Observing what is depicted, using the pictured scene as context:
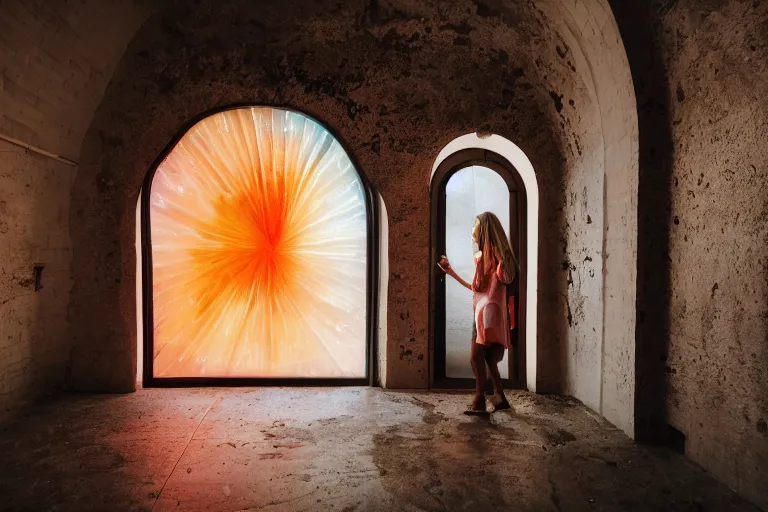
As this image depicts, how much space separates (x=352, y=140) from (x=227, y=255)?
67.1 inches

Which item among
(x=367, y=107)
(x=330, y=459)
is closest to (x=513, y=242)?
(x=367, y=107)

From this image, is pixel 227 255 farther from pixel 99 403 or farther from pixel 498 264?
pixel 498 264

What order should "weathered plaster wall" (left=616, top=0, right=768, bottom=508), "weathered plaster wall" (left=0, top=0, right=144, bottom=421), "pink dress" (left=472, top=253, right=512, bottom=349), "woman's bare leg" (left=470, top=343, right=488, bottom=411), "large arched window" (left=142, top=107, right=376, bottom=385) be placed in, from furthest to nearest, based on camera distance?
"large arched window" (left=142, top=107, right=376, bottom=385)
"woman's bare leg" (left=470, top=343, right=488, bottom=411)
"pink dress" (left=472, top=253, right=512, bottom=349)
"weathered plaster wall" (left=0, top=0, right=144, bottom=421)
"weathered plaster wall" (left=616, top=0, right=768, bottom=508)

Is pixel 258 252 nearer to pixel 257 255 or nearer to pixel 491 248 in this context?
pixel 257 255

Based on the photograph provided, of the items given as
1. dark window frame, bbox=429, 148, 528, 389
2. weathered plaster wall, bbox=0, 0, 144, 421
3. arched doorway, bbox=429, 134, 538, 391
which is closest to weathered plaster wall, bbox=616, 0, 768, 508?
arched doorway, bbox=429, 134, 538, 391

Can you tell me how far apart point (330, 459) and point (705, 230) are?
2.84 m

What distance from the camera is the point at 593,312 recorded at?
420cm

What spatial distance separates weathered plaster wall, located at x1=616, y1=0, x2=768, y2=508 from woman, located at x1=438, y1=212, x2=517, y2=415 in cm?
104

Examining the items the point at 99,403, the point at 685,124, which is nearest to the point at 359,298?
the point at 99,403

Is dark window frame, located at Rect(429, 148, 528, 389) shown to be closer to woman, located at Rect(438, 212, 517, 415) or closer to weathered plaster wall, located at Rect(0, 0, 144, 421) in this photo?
woman, located at Rect(438, 212, 517, 415)

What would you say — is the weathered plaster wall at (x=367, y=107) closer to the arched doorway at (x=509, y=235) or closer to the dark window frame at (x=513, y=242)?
the arched doorway at (x=509, y=235)

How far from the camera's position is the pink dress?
409 centimetres

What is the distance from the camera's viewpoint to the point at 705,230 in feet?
10.1

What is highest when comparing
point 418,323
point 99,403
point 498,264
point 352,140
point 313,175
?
point 352,140
